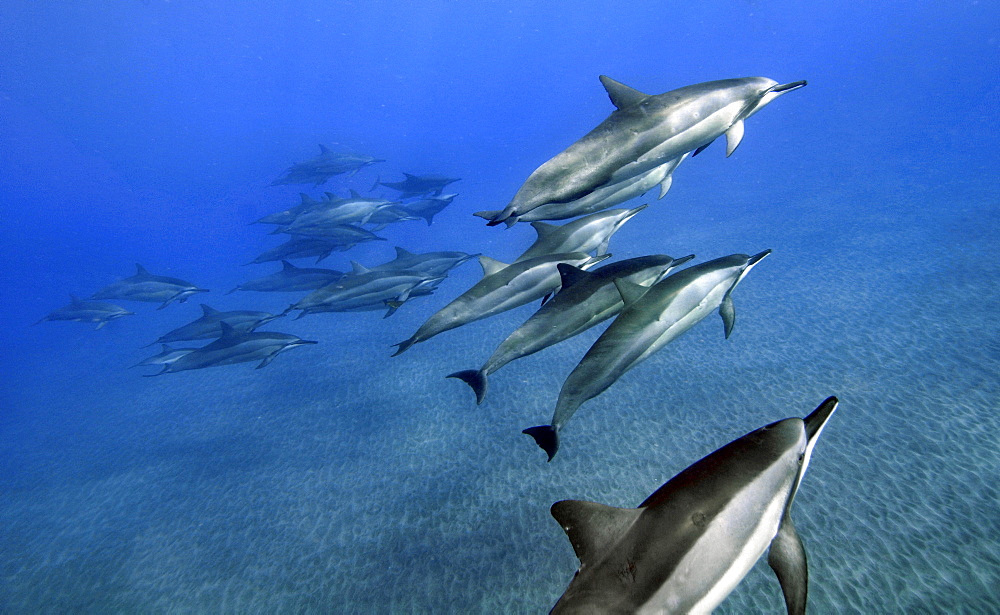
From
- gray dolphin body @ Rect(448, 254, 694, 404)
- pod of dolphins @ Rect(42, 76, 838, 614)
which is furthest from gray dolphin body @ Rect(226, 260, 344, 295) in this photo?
gray dolphin body @ Rect(448, 254, 694, 404)

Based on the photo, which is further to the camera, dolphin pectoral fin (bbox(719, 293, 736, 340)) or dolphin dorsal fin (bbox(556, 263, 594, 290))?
dolphin pectoral fin (bbox(719, 293, 736, 340))

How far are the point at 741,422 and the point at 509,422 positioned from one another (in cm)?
227

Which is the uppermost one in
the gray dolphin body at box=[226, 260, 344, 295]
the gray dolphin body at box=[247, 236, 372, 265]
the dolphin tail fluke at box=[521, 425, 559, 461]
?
the gray dolphin body at box=[247, 236, 372, 265]

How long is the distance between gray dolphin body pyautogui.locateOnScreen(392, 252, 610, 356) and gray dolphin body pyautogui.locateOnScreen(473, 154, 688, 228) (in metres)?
0.28

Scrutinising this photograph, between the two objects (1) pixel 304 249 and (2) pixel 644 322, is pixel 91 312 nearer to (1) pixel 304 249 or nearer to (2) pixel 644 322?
(1) pixel 304 249

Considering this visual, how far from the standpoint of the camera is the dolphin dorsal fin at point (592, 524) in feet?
3.37

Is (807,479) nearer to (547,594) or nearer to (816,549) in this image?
(816,549)

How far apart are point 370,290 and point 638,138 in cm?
365

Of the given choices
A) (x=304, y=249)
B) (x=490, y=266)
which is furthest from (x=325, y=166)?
(x=490, y=266)

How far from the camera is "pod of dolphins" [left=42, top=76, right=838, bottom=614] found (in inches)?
37.3

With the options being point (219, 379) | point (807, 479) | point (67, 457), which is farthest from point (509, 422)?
point (67, 457)

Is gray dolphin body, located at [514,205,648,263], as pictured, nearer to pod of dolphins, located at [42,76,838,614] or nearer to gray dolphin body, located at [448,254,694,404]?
pod of dolphins, located at [42,76,838,614]

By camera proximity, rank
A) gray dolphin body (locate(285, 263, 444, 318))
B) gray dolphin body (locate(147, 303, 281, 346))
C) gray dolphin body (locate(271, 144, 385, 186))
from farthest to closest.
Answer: gray dolphin body (locate(271, 144, 385, 186)) < gray dolphin body (locate(147, 303, 281, 346)) < gray dolphin body (locate(285, 263, 444, 318))

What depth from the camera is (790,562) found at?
3.56ft
